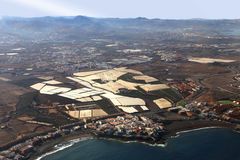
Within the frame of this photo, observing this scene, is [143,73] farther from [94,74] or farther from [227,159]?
[227,159]

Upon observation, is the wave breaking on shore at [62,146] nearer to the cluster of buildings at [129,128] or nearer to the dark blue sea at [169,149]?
the dark blue sea at [169,149]

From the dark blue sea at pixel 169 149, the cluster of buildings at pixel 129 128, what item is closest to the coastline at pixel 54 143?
the dark blue sea at pixel 169 149

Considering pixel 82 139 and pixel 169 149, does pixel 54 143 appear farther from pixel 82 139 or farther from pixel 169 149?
pixel 169 149

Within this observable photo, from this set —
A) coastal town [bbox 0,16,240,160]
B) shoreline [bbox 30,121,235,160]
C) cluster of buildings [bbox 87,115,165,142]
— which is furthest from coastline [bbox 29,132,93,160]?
cluster of buildings [bbox 87,115,165,142]

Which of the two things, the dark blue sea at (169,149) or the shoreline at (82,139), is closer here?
the dark blue sea at (169,149)

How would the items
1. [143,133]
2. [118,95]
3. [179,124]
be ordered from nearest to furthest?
[143,133]
[179,124]
[118,95]

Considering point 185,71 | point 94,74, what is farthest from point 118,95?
point 185,71

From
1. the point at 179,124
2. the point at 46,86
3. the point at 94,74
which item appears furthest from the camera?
the point at 94,74

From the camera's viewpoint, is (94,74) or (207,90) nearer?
(207,90)
